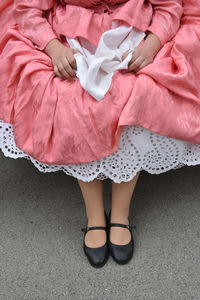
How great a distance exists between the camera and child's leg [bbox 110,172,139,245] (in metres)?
1.11

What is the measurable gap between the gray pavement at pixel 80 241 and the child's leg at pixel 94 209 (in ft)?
0.18

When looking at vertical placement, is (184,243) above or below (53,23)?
below

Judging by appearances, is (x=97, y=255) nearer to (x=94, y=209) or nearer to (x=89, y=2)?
(x=94, y=209)

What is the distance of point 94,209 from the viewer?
114 cm

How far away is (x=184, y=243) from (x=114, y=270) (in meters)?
0.23

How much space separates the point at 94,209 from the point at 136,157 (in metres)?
0.24

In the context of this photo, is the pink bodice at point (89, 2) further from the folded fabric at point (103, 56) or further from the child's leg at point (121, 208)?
the child's leg at point (121, 208)

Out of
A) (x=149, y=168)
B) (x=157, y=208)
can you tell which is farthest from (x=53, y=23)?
(x=157, y=208)

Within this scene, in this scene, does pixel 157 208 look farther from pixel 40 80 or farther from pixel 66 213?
pixel 40 80

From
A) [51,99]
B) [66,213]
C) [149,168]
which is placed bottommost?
[66,213]

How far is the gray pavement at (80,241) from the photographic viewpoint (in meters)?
1.03

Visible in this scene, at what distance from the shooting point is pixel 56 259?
1.12 m

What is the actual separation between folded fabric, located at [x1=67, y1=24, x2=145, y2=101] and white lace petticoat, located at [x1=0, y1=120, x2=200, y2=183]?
0.14 metres

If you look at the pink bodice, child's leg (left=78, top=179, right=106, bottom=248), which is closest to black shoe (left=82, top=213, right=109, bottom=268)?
child's leg (left=78, top=179, right=106, bottom=248)
